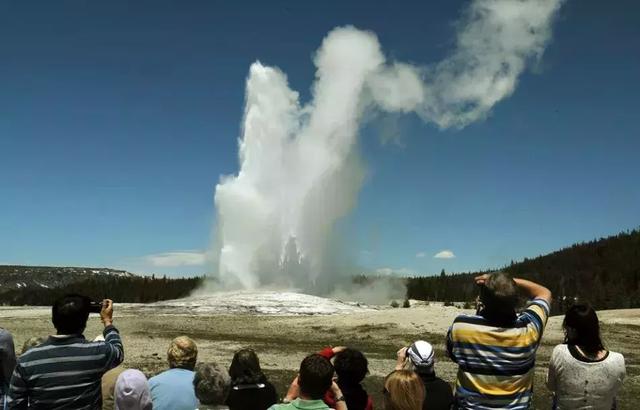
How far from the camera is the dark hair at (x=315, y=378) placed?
4008 mm

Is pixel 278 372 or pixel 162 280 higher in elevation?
pixel 162 280

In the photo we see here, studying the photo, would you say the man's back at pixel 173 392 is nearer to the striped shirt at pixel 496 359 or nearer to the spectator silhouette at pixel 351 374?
the spectator silhouette at pixel 351 374

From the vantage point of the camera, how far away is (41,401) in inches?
165

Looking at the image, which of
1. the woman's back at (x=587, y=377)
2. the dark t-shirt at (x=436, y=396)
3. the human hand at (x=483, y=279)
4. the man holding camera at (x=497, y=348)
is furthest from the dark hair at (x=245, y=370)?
the woman's back at (x=587, y=377)

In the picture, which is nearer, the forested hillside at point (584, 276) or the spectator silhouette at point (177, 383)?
the spectator silhouette at point (177, 383)

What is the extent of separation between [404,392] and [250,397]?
1.51 metres

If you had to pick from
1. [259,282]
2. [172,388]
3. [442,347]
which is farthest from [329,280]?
[172,388]

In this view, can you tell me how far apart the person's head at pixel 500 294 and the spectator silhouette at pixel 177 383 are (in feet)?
7.86

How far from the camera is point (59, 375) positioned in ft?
13.8

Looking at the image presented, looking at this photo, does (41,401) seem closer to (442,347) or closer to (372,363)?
(372,363)

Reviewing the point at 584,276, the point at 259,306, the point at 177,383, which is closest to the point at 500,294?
the point at 177,383

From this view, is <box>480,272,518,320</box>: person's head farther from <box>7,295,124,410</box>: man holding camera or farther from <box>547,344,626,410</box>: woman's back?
<box>7,295,124,410</box>: man holding camera

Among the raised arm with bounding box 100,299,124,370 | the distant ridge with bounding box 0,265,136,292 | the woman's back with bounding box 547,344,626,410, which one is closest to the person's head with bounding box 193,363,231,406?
the raised arm with bounding box 100,299,124,370

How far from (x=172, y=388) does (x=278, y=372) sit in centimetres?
979
